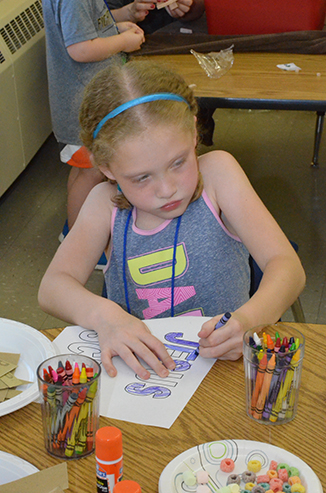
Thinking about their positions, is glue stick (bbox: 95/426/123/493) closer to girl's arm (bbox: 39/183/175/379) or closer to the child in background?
girl's arm (bbox: 39/183/175/379)

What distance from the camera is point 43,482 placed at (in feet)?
2.35

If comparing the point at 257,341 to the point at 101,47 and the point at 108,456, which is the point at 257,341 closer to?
the point at 108,456

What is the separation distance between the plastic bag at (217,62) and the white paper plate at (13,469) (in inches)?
66.1

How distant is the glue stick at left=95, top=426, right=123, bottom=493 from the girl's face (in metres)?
0.57

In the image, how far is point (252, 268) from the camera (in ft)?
4.75

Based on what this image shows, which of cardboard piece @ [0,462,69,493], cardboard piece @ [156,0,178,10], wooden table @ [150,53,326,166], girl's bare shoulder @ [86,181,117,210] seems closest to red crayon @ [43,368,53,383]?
cardboard piece @ [0,462,69,493]

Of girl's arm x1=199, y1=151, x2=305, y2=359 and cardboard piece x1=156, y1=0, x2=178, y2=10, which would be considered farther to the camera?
cardboard piece x1=156, y1=0, x2=178, y2=10

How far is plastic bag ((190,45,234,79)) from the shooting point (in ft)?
Result: 7.16

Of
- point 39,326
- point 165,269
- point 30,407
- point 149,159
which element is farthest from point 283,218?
point 30,407

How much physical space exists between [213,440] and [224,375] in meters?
0.15

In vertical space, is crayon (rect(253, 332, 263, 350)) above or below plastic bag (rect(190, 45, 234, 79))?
above

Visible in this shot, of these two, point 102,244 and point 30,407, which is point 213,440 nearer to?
point 30,407

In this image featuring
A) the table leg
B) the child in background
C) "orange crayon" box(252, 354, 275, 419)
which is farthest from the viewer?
the table leg

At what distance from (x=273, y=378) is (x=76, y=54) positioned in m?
1.70
